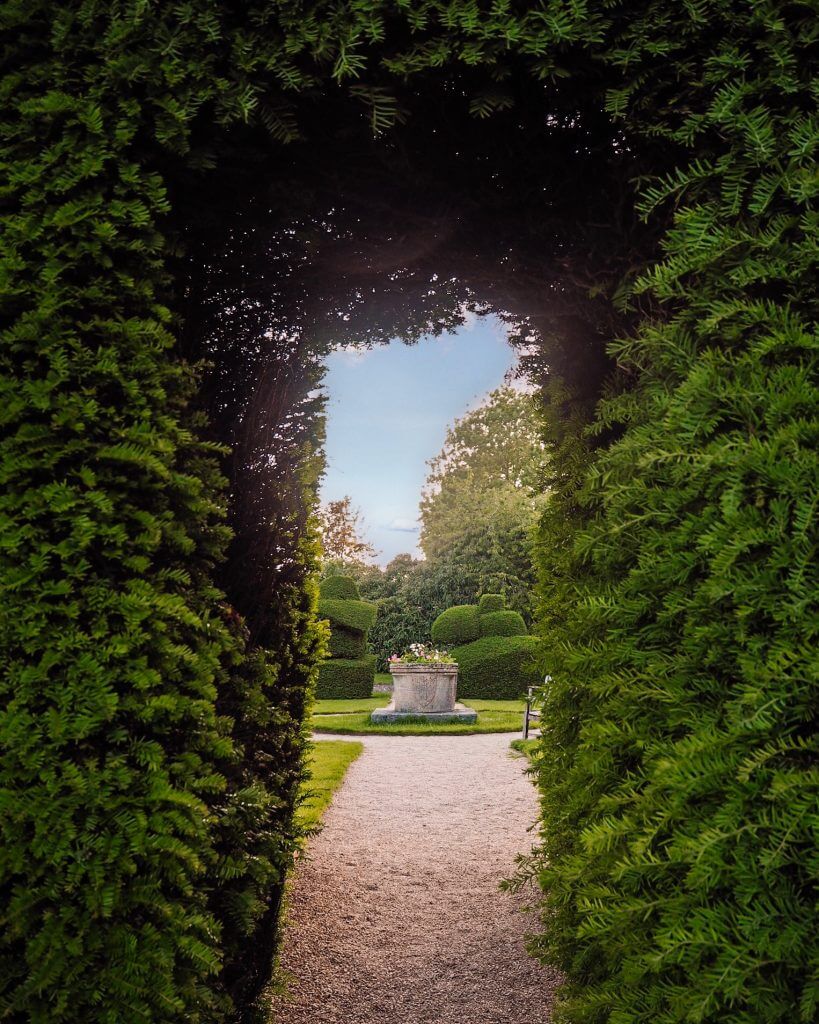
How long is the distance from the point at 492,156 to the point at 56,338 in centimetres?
176

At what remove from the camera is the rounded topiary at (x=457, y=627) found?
68.9 feet

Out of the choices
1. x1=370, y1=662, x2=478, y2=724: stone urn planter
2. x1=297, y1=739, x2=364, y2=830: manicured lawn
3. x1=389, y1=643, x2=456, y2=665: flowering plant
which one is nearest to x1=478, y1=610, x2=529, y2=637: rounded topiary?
x1=389, y1=643, x2=456, y2=665: flowering plant

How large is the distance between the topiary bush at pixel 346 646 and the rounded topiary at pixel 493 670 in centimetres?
297

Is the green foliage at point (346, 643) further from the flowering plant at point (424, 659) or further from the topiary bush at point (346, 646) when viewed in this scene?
the flowering plant at point (424, 659)

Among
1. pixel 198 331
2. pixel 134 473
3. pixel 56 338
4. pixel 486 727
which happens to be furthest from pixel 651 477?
pixel 486 727

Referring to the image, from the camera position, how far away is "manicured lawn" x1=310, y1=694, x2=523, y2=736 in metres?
13.8

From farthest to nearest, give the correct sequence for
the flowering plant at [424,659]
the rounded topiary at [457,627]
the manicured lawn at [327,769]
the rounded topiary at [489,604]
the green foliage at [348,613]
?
the rounded topiary at [489,604] → the rounded topiary at [457,627] → the green foliage at [348,613] → the flowering plant at [424,659] → the manicured lawn at [327,769]

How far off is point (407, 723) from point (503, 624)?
6548 millimetres

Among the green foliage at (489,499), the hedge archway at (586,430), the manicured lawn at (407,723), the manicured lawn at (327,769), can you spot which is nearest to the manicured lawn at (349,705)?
the manicured lawn at (407,723)

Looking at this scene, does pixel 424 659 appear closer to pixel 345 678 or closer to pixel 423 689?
pixel 423 689

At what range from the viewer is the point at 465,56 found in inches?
75.2

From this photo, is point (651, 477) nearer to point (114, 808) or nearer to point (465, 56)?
point (465, 56)

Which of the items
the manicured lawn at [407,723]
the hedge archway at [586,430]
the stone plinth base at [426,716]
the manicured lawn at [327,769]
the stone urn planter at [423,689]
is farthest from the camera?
the stone urn planter at [423,689]

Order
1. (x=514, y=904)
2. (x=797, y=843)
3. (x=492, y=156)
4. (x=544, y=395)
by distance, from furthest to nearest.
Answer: (x=514, y=904)
(x=544, y=395)
(x=492, y=156)
(x=797, y=843)
